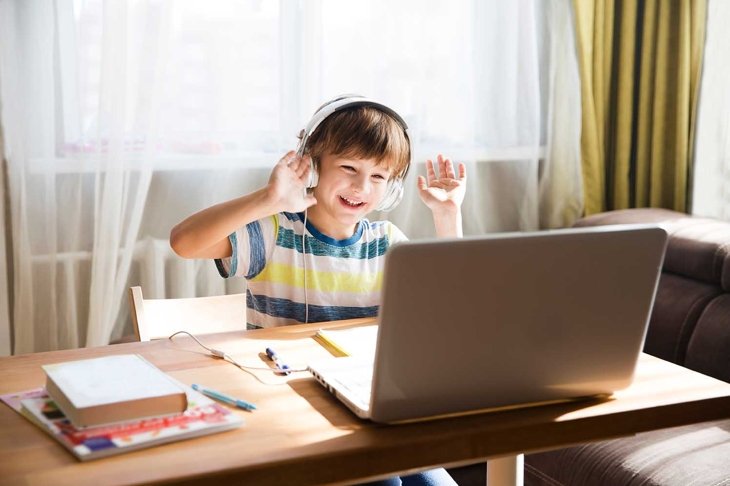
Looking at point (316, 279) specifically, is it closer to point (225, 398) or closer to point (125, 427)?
point (225, 398)

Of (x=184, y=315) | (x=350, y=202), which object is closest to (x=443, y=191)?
(x=350, y=202)

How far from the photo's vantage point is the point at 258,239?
179 centimetres

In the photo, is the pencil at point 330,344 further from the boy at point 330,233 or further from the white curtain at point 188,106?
the white curtain at point 188,106

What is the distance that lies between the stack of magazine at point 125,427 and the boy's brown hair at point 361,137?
2.33 feet

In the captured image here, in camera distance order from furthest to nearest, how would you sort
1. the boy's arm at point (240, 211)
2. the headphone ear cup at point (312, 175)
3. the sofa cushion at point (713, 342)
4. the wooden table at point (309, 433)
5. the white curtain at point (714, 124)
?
1. the white curtain at point (714, 124)
2. the sofa cushion at point (713, 342)
3. the headphone ear cup at point (312, 175)
4. the boy's arm at point (240, 211)
5. the wooden table at point (309, 433)

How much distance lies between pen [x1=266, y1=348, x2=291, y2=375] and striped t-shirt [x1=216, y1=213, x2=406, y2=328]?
37 cm

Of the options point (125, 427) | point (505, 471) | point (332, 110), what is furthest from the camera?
point (332, 110)

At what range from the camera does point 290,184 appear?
1675 mm

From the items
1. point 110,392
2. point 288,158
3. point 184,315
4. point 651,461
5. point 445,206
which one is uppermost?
point 288,158

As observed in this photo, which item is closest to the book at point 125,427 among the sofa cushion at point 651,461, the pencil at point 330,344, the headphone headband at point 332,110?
the pencil at point 330,344

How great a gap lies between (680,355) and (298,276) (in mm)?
1136

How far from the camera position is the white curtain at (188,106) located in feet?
7.98

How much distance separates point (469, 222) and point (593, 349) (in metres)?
1.90

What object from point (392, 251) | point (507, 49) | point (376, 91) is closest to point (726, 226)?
point (507, 49)
